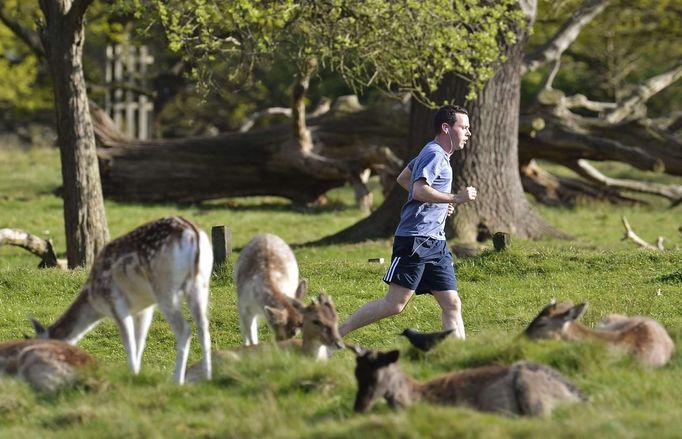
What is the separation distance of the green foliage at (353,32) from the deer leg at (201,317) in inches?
244

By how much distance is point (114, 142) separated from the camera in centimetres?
2511

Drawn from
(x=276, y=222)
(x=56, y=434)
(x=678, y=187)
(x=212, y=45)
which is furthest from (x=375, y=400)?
(x=678, y=187)

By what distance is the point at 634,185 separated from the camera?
2422cm

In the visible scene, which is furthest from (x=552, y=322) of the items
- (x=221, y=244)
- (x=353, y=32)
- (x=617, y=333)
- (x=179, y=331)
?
(x=353, y=32)

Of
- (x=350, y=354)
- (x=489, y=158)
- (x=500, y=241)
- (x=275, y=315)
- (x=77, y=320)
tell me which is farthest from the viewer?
(x=489, y=158)

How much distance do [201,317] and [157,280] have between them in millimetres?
450

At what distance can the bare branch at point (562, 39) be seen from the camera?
22.5 m

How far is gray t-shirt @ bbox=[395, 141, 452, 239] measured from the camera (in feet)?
34.2

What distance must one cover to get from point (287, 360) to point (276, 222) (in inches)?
552

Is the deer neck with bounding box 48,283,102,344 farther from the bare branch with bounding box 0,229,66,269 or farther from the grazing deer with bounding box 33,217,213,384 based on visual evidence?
the bare branch with bounding box 0,229,66,269

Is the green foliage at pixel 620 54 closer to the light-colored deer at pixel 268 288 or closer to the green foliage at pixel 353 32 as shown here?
the green foliage at pixel 353 32

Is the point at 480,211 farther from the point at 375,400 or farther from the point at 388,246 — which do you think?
the point at 375,400

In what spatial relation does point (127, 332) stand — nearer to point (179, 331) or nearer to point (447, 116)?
point (179, 331)

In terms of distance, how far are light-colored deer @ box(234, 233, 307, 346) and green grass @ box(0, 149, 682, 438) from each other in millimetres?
646
